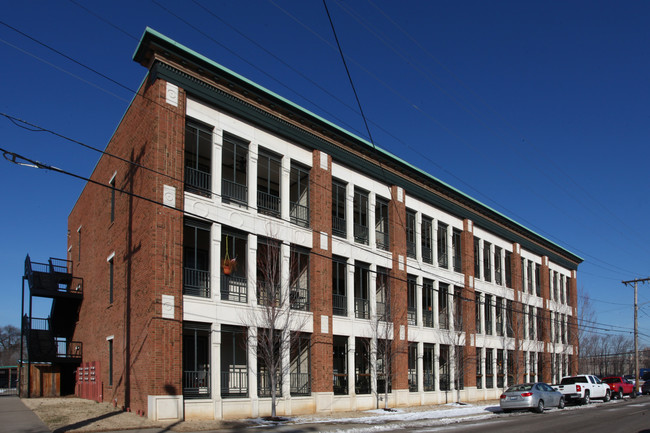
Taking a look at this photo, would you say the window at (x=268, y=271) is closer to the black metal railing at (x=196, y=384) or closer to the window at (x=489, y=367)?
the black metal railing at (x=196, y=384)

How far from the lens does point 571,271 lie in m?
60.3

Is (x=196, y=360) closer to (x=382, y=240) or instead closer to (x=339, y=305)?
(x=339, y=305)

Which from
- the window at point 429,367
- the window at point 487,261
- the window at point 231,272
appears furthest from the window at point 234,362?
the window at point 487,261

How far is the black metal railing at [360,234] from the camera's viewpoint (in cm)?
3052

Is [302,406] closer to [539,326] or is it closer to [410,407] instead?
[410,407]

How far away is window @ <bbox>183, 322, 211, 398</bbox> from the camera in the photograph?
2139cm

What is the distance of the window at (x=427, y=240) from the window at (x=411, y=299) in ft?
6.66

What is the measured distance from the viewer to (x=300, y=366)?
2641 cm

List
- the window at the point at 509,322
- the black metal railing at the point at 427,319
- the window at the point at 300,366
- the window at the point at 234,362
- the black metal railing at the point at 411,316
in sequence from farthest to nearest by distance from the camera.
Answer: the window at the point at 509,322 → the black metal railing at the point at 427,319 → the black metal railing at the point at 411,316 → the window at the point at 300,366 → the window at the point at 234,362

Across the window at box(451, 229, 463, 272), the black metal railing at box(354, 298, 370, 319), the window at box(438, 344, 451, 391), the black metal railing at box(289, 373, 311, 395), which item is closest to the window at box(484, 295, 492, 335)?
the window at box(451, 229, 463, 272)

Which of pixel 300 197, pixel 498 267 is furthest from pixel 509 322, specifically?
pixel 300 197

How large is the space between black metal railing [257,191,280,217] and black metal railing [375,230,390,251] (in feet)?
25.5

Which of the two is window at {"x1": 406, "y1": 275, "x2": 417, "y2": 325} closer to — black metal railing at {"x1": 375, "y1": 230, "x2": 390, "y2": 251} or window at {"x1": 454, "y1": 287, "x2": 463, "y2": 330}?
black metal railing at {"x1": 375, "y1": 230, "x2": 390, "y2": 251}

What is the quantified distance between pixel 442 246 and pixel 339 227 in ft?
36.9
